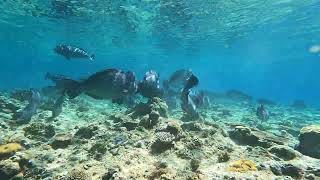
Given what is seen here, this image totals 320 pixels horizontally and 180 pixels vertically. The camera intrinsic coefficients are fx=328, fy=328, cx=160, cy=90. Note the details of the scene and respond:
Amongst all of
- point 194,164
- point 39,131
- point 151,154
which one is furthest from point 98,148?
point 39,131

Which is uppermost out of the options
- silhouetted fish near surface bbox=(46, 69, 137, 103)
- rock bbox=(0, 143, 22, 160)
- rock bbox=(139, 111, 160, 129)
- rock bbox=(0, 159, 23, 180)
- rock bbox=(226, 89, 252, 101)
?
silhouetted fish near surface bbox=(46, 69, 137, 103)

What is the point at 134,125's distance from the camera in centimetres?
965

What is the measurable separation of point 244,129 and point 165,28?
29201mm

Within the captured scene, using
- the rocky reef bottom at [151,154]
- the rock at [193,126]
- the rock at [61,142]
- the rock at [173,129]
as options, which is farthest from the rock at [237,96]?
the rock at [61,142]

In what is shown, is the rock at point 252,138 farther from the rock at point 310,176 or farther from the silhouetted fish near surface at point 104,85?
the silhouetted fish near surface at point 104,85

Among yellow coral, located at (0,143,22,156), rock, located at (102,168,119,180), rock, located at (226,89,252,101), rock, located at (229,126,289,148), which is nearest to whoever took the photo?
rock, located at (102,168,119,180)

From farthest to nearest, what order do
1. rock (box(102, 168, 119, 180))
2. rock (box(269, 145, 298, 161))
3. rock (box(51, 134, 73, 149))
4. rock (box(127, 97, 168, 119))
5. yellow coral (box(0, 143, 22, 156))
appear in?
rock (box(127, 97, 168, 119)) < rock (box(51, 134, 73, 149)) < yellow coral (box(0, 143, 22, 156)) < rock (box(269, 145, 298, 161)) < rock (box(102, 168, 119, 180))

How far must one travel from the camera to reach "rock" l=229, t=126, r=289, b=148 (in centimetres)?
888

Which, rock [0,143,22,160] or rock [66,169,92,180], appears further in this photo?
rock [0,143,22,160]

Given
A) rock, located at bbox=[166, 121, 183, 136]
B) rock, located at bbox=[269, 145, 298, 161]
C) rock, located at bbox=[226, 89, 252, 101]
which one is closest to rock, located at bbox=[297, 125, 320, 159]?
rock, located at bbox=[269, 145, 298, 161]

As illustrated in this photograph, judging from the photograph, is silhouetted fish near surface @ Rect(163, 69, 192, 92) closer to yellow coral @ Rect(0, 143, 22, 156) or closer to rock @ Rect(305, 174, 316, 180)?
yellow coral @ Rect(0, 143, 22, 156)

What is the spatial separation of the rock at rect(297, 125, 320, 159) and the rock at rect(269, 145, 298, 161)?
1.41 metres

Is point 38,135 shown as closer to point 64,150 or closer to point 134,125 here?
point 64,150

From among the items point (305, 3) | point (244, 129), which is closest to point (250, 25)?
point (305, 3)
